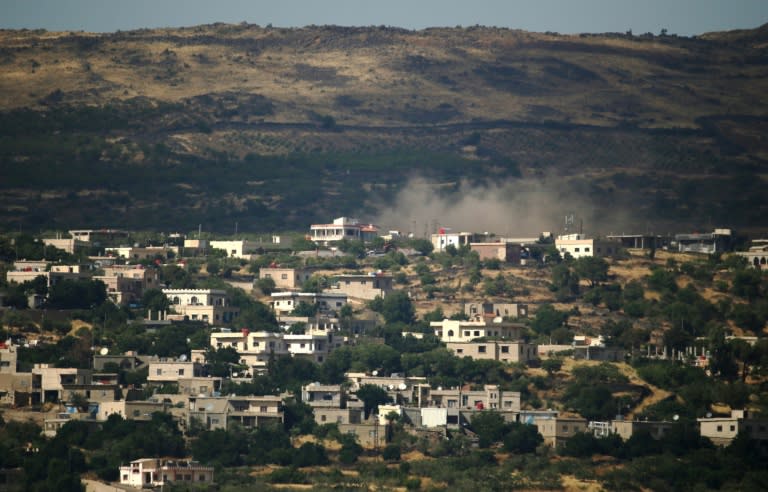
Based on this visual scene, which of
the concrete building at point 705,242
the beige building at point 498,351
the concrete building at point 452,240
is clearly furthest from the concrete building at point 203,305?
the concrete building at point 705,242

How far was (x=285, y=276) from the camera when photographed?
149 metres

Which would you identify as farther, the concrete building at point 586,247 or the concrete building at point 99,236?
the concrete building at point 99,236

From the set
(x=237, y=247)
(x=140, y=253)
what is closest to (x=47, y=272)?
(x=140, y=253)

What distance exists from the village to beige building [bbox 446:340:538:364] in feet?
0.22

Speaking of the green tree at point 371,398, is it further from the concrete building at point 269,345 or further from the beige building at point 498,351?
the beige building at point 498,351

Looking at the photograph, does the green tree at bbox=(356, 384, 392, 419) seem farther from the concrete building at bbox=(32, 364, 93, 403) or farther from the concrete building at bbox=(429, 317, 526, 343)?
the concrete building at bbox=(429, 317, 526, 343)

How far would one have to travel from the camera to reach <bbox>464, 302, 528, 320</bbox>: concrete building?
→ 140 m

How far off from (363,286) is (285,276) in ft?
16.8

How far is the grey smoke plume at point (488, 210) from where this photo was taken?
7229 inches

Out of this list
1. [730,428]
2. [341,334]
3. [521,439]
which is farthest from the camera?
[341,334]

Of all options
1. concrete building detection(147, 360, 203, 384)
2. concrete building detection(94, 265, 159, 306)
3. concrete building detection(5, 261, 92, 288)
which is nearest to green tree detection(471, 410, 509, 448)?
concrete building detection(147, 360, 203, 384)

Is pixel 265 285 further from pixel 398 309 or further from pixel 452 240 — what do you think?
pixel 452 240

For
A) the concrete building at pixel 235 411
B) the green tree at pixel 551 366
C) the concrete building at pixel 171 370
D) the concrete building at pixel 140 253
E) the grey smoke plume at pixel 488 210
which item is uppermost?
the grey smoke plume at pixel 488 210

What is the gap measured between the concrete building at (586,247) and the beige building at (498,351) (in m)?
26.8
